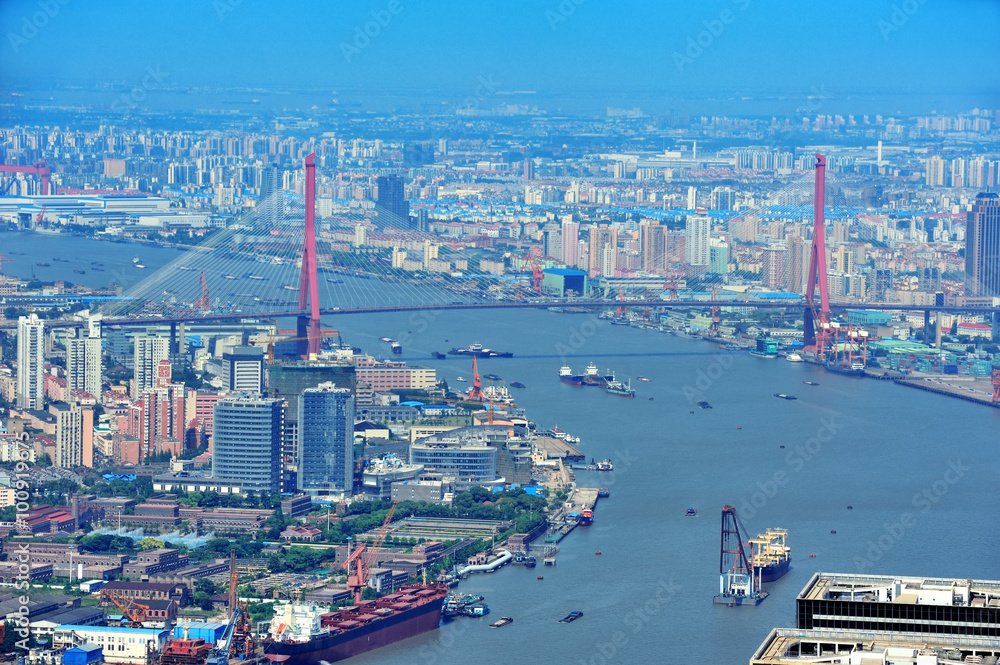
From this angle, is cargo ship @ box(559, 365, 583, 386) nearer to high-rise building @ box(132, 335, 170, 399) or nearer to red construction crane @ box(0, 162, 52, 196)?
high-rise building @ box(132, 335, 170, 399)

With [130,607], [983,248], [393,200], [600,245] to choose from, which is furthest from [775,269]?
[130,607]

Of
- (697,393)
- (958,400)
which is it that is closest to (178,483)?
(697,393)

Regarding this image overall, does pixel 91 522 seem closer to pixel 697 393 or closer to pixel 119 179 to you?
pixel 697 393

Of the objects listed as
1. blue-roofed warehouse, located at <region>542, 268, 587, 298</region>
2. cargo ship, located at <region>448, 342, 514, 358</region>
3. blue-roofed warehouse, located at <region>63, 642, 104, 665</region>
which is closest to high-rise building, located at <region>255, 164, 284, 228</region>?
blue-roofed warehouse, located at <region>542, 268, 587, 298</region>

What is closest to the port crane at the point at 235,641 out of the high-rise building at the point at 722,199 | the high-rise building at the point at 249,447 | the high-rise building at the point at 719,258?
the high-rise building at the point at 249,447

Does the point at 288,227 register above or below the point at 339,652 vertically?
above

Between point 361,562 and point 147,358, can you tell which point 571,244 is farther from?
point 361,562

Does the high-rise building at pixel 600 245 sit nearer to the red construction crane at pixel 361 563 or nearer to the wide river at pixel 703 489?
the wide river at pixel 703 489
